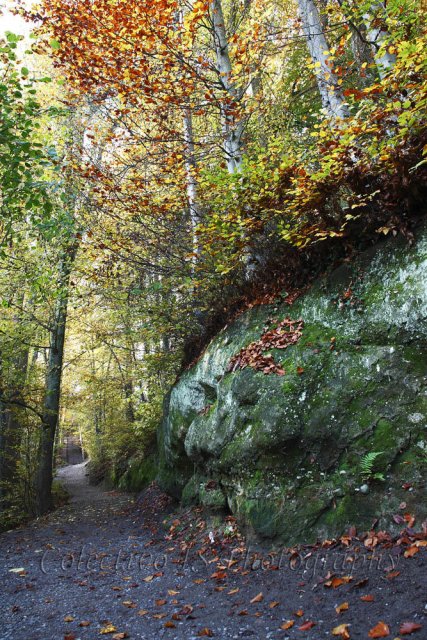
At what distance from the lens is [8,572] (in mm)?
5613

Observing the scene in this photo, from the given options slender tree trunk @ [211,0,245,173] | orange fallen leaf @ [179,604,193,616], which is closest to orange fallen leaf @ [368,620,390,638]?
orange fallen leaf @ [179,604,193,616]

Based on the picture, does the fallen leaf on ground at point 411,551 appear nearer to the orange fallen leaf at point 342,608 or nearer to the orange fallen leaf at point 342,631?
the orange fallen leaf at point 342,608

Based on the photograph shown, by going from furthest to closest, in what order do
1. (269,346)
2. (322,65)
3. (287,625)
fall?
A: (269,346), (322,65), (287,625)

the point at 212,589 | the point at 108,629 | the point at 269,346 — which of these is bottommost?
the point at 212,589

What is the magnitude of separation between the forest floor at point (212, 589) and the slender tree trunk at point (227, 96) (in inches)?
237

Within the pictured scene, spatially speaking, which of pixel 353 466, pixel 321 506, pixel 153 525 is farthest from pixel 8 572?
pixel 353 466

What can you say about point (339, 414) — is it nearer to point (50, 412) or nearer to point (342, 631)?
point (342, 631)

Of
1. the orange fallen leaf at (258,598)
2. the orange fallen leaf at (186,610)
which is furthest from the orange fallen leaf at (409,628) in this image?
the orange fallen leaf at (186,610)

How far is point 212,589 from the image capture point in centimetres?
431

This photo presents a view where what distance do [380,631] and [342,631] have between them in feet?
0.94

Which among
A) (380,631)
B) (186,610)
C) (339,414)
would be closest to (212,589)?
(186,610)

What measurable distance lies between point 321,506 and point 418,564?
1257 mm

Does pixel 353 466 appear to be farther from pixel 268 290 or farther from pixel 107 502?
pixel 107 502

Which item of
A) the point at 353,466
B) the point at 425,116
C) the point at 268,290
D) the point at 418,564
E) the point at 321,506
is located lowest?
the point at 418,564
